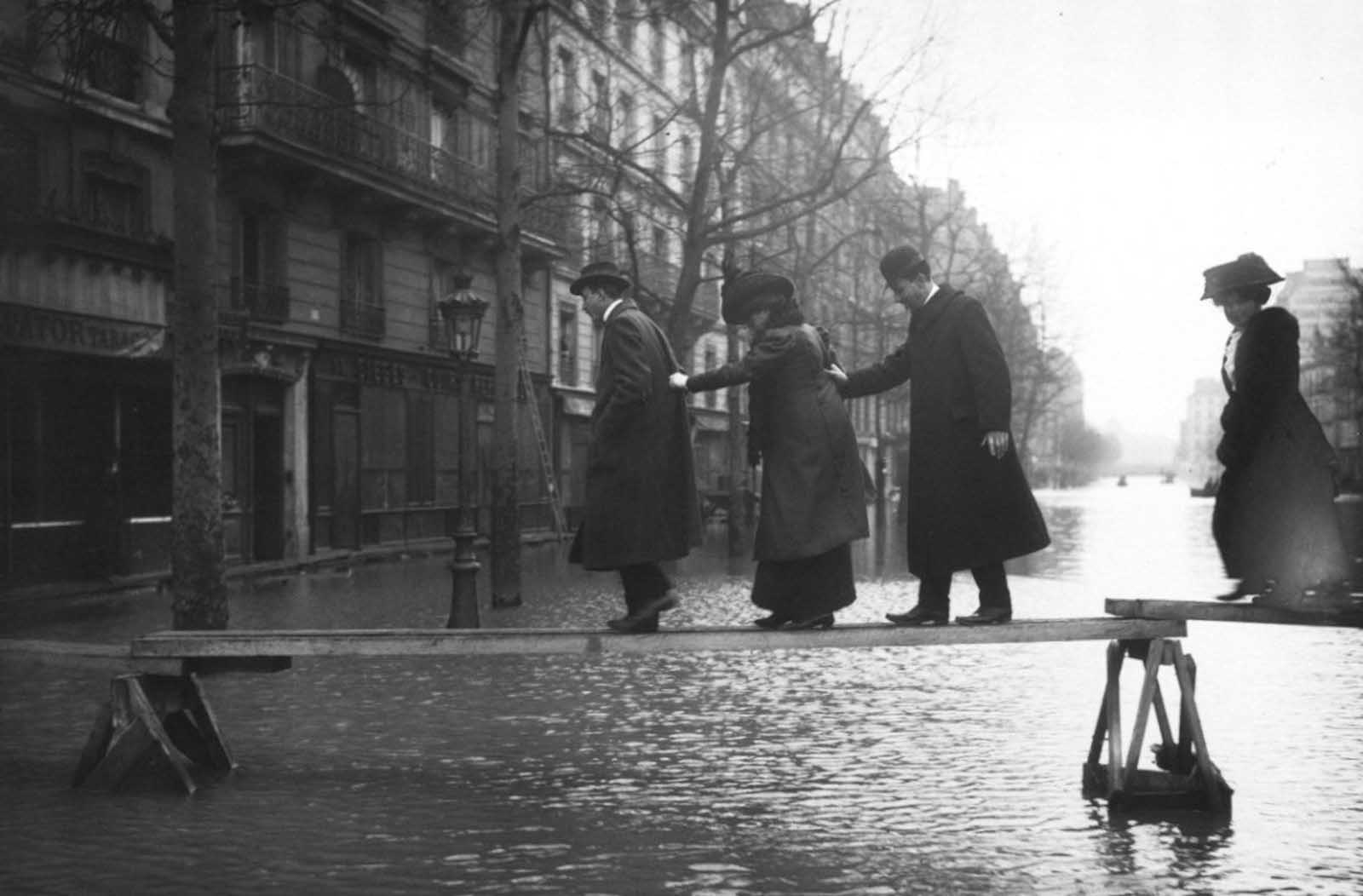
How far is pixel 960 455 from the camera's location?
6.88 m

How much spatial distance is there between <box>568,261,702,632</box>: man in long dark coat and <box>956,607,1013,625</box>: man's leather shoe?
53.0 inches

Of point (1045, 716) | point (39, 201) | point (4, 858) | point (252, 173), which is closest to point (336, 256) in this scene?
point (252, 173)

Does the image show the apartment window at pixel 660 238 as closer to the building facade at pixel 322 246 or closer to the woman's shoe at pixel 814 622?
the building facade at pixel 322 246

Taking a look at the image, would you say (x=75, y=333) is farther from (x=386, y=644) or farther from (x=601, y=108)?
(x=386, y=644)

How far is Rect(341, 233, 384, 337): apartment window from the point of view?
25.9 meters

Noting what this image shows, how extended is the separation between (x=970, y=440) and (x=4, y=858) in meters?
4.23

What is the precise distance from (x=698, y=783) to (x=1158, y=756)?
2032mm

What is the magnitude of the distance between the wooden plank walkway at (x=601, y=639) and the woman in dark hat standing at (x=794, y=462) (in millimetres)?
481

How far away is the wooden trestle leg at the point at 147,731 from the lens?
259 inches

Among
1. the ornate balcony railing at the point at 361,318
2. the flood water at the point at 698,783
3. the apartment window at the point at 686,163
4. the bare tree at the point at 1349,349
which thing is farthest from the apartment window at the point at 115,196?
the bare tree at the point at 1349,349

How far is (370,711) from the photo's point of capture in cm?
897

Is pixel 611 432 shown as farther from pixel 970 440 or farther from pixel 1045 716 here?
pixel 1045 716

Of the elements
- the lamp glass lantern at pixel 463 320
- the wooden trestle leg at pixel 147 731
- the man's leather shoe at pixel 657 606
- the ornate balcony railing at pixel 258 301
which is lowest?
the wooden trestle leg at pixel 147 731

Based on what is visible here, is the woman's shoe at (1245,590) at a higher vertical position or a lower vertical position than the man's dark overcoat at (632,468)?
lower
